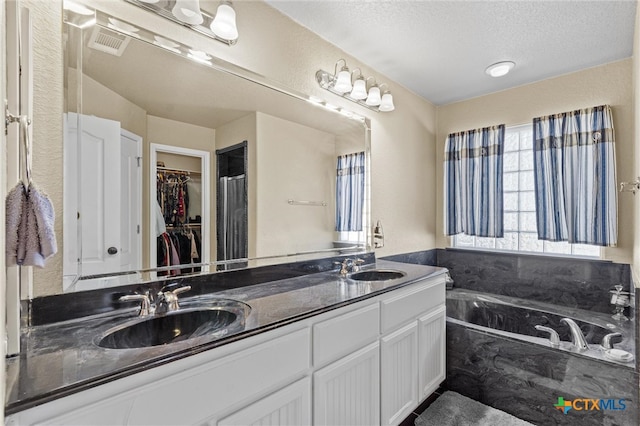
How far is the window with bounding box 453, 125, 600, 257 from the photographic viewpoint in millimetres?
2914

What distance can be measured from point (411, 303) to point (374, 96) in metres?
1.55

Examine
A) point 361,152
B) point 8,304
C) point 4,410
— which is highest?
point 361,152

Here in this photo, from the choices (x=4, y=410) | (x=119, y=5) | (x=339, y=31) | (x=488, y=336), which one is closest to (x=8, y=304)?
(x=4, y=410)

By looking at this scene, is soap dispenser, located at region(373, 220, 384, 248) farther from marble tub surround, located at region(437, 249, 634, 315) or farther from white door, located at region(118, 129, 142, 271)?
white door, located at region(118, 129, 142, 271)

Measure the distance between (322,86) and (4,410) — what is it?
6.98ft

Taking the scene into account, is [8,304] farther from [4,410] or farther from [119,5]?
[119,5]

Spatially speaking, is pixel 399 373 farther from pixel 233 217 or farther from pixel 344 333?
pixel 233 217

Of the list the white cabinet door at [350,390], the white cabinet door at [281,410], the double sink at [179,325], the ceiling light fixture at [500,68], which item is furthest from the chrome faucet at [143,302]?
the ceiling light fixture at [500,68]

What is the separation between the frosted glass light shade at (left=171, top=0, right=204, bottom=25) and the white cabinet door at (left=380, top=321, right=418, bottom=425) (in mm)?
1863

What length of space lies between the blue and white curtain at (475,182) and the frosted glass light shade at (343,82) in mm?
1594

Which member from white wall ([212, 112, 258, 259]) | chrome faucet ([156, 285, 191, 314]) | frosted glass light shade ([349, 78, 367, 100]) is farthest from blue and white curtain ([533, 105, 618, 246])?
chrome faucet ([156, 285, 191, 314])

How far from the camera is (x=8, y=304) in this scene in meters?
0.89

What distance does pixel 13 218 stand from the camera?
840 millimetres

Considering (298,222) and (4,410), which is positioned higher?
(298,222)
